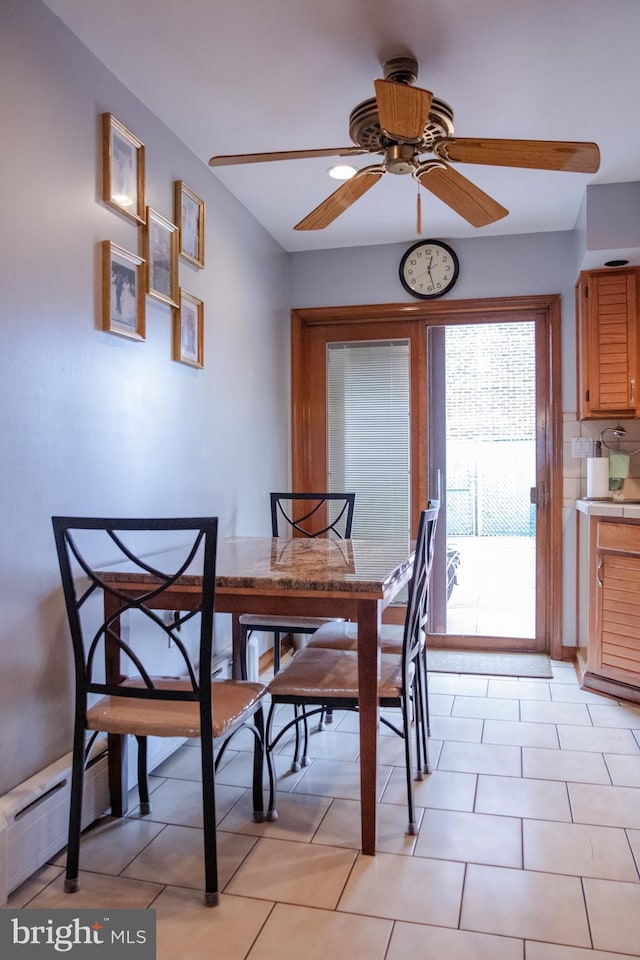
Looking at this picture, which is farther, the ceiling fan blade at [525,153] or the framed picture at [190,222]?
the framed picture at [190,222]

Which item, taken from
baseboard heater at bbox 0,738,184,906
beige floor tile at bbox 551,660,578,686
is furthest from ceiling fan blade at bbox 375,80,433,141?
beige floor tile at bbox 551,660,578,686

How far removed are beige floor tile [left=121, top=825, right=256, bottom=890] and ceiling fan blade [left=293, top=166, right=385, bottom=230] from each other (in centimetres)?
207

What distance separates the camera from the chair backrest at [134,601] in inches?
68.6

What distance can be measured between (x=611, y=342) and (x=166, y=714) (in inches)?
116

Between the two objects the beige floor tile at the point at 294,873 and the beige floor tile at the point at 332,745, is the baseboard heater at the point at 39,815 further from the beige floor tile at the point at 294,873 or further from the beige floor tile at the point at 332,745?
the beige floor tile at the point at 332,745

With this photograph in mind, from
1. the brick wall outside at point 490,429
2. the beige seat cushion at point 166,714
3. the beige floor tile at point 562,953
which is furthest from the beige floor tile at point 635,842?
the brick wall outside at point 490,429

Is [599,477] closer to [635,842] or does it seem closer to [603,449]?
[603,449]

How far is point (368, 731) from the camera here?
78.1 inches

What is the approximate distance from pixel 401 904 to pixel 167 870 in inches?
25.1

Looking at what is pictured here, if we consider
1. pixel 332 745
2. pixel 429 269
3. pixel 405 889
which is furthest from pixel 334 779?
pixel 429 269

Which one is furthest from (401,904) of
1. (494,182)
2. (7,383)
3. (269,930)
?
(494,182)

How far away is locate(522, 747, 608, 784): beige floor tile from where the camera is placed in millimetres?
2492

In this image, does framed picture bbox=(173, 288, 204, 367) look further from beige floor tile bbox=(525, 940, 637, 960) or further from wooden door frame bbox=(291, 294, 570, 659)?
beige floor tile bbox=(525, 940, 637, 960)

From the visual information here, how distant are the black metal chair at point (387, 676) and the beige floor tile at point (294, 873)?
0.89 feet
